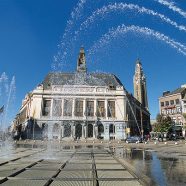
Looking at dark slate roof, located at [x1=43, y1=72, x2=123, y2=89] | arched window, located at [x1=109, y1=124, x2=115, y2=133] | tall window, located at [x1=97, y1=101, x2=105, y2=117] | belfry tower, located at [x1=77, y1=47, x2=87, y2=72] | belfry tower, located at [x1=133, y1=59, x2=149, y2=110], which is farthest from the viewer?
belfry tower, located at [x1=133, y1=59, x2=149, y2=110]

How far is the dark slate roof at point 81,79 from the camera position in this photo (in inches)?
3826


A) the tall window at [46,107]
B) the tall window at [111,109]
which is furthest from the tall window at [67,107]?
the tall window at [111,109]

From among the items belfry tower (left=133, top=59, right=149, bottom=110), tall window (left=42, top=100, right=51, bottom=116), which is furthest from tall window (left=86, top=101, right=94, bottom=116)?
belfry tower (left=133, top=59, right=149, bottom=110)

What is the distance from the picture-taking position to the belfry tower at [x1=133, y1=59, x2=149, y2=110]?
15688cm

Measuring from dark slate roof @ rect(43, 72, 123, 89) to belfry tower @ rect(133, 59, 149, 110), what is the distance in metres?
55.8

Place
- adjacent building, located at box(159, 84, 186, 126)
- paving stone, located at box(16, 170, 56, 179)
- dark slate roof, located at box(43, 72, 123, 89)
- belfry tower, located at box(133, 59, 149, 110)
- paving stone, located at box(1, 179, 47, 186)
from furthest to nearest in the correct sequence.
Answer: belfry tower, located at box(133, 59, 149, 110), dark slate roof, located at box(43, 72, 123, 89), adjacent building, located at box(159, 84, 186, 126), paving stone, located at box(16, 170, 56, 179), paving stone, located at box(1, 179, 47, 186)

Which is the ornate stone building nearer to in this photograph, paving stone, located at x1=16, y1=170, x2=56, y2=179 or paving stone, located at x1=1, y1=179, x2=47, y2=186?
paving stone, located at x1=16, y1=170, x2=56, y2=179

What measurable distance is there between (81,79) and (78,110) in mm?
14080

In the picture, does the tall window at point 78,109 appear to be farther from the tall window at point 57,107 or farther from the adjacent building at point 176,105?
the adjacent building at point 176,105

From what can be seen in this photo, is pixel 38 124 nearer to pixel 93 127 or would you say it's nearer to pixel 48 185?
pixel 93 127

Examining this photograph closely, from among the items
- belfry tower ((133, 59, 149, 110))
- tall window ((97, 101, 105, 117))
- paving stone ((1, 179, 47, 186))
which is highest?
belfry tower ((133, 59, 149, 110))

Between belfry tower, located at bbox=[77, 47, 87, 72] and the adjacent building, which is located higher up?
belfry tower, located at bbox=[77, 47, 87, 72]

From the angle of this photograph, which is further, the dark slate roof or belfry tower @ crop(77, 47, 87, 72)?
belfry tower @ crop(77, 47, 87, 72)

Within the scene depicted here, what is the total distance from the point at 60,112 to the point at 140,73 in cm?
8468
